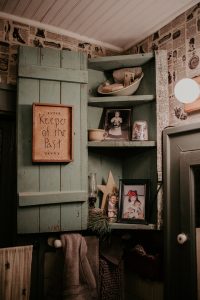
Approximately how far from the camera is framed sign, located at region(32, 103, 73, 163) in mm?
2049

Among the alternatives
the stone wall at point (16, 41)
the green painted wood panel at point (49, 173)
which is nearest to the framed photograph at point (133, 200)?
the green painted wood panel at point (49, 173)

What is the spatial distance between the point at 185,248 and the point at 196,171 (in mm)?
539

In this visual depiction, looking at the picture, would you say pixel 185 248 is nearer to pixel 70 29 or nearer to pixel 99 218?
pixel 99 218

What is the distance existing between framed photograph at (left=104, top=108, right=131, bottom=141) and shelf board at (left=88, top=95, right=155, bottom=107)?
84 millimetres

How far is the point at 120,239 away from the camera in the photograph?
96.0 inches

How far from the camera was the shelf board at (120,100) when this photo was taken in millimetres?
2301

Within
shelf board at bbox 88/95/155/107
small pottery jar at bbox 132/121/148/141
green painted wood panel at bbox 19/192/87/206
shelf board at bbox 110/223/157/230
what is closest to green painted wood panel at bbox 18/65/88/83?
shelf board at bbox 88/95/155/107

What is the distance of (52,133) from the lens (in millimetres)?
2098

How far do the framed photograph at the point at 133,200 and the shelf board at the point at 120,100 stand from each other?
64 centimetres

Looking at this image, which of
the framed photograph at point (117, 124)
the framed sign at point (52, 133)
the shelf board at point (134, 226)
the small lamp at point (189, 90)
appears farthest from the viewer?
the framed photograph at point (117, 124)

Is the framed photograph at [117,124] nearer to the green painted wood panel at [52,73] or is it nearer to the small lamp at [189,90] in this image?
the green painted wood panel at [52,73]

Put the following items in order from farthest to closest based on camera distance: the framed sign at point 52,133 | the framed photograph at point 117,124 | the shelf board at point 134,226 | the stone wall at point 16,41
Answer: the framed photograph at point 117,124
the stone wall at point 16,41
the shelf board at point 134,226
the framed sign at point 52,133

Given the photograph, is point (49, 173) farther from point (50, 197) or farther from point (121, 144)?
point (121, 144)

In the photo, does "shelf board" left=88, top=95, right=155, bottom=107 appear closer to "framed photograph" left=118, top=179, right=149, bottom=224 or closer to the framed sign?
the framed sign
